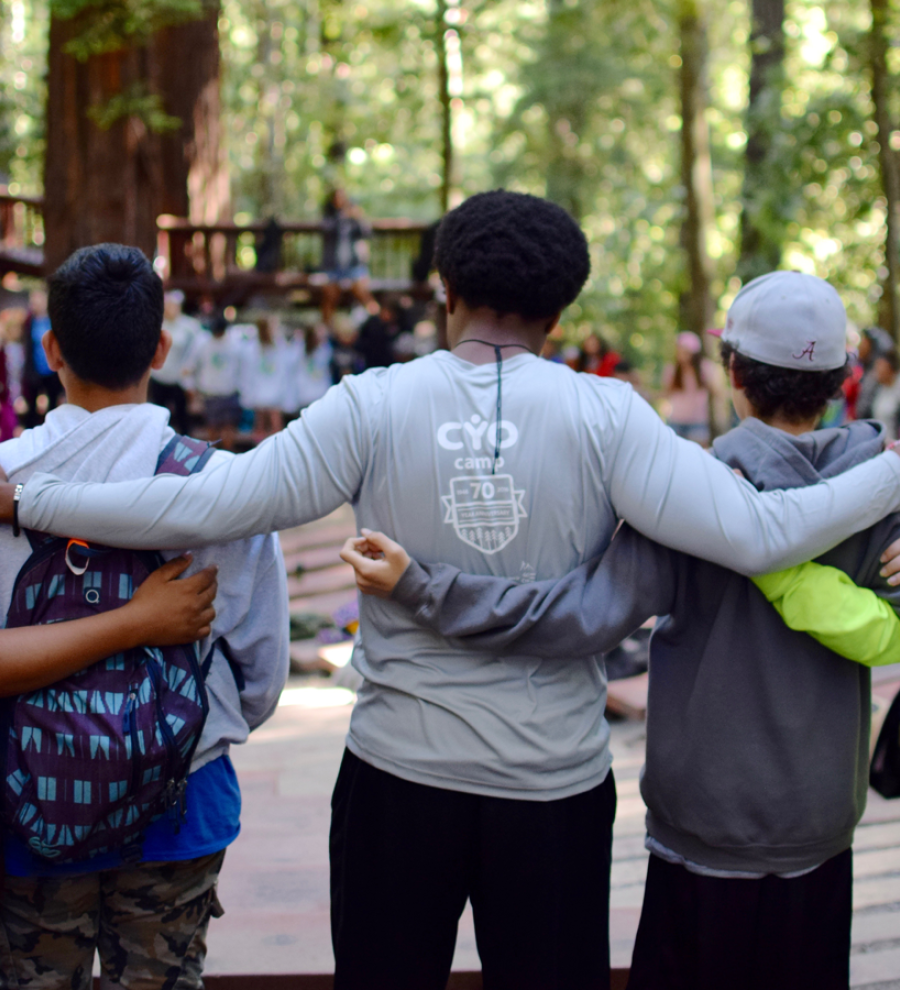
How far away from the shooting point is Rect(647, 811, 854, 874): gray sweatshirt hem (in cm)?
194

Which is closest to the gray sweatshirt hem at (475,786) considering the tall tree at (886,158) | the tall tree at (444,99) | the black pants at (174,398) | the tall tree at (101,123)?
the tall tree at (886,158)

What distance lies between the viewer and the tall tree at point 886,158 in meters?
8.73

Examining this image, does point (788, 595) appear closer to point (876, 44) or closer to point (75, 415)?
point (75, 415)

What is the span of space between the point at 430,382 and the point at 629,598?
52cm

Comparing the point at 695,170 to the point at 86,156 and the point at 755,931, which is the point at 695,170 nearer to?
the point at 86,156

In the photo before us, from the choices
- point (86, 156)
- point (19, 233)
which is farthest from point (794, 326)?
point (19, 233)

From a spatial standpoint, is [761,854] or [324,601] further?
[324,601]

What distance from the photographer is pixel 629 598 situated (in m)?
1.85

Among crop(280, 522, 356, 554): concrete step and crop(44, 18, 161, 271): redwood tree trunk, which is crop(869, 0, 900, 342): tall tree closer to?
crop(280, 522, 356, 554): concrete step

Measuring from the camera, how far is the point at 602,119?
73.0ft

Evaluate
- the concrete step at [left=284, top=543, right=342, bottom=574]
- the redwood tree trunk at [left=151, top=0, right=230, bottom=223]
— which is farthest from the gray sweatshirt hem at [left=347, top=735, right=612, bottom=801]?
the redwood tree trunk at [left=151, top=0, right=230, bottom=223]

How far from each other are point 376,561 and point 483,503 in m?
0.21

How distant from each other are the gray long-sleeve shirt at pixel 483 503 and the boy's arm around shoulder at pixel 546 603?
5cm

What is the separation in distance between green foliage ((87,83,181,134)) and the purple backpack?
10.3 m
